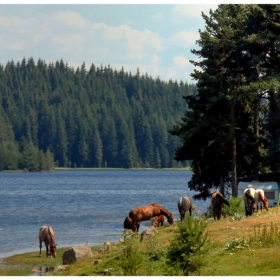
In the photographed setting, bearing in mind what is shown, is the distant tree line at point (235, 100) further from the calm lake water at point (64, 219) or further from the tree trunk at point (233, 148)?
the calm lake water at point (64, 219)

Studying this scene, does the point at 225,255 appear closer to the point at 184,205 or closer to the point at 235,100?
the point at 184,205

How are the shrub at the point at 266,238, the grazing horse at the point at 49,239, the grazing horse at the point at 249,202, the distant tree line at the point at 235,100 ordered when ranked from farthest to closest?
the distant tree line at the point at 235,100, the grazing horse at the point at 49,239, the grazing horse at the point at 249,202, the shrub at the point at 266,238

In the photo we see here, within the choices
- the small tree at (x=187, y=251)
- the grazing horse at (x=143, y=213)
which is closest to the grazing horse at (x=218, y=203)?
the grazing horse at (x=143, y=213)

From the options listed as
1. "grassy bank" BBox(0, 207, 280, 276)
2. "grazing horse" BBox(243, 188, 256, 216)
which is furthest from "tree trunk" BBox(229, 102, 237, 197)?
"grassy bank" BBox(0, 207, 280, 276)

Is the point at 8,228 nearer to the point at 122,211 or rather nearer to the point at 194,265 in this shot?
the point at 122,211

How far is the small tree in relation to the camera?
70.6ft

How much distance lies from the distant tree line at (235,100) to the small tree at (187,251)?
26649 millimetres

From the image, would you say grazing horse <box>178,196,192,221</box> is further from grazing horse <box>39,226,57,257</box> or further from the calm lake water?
the calm lake water

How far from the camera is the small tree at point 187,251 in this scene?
2153 cm

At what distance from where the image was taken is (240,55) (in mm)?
52562

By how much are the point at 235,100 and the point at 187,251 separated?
2849 cm

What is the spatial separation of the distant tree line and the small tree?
26.6 m

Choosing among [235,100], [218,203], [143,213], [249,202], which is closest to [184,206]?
[218,203]

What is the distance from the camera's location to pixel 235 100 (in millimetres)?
49031
